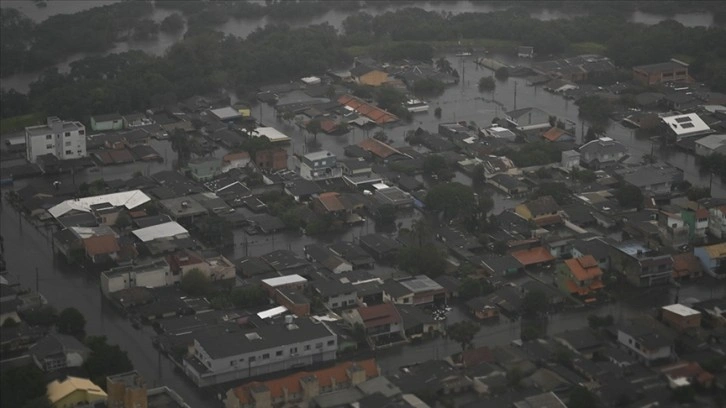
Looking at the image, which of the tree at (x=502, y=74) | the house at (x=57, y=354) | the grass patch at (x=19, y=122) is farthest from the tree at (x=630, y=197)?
the grass patch at (x=19, y=122)

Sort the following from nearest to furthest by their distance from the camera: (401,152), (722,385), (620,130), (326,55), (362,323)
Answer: (722,385)
(362,323)
(401,152)
(620,130)
(326,55)

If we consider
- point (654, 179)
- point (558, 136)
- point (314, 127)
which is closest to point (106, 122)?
point (314, 127)

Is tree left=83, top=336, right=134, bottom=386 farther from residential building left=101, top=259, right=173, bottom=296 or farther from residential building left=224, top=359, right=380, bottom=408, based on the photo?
residential building left=101, top=259, right=173, bottom=296

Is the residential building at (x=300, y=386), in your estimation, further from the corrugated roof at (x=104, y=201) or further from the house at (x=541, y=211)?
the corrugated roof at (x=104, y=201)

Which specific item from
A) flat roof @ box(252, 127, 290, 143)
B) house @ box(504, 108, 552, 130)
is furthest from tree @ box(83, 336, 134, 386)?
house @ box(504, 108, 552, 130)

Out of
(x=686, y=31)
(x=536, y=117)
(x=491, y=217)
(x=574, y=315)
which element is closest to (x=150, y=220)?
(x=491, y=217)

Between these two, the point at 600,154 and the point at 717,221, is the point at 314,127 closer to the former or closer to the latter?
the point at 600,154

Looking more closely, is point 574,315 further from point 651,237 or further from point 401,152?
point 401,152
